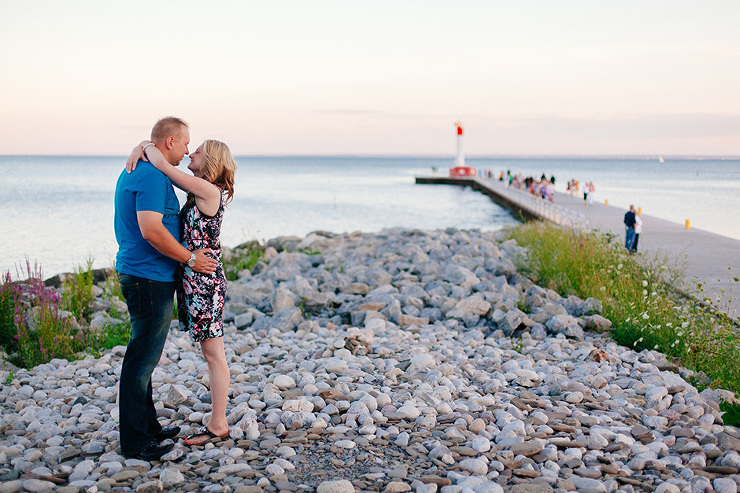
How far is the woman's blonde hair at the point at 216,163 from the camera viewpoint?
3.52 m

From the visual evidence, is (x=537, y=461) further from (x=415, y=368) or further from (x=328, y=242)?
(x=328, y=242)

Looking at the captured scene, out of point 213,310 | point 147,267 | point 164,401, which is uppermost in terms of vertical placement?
point 147,267

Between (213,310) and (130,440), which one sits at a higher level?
(213,310)

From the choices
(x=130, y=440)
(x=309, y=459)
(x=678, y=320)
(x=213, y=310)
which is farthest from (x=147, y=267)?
(x=678, y=320)

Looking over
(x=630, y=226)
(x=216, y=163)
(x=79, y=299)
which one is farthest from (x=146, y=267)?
(x=630, y=226)

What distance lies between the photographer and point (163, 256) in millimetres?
3459

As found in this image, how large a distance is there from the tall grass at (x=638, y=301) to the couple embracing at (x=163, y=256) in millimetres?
3952

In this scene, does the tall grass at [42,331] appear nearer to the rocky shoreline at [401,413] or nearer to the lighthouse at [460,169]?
Answer: the rocky shoreline at [401,413]

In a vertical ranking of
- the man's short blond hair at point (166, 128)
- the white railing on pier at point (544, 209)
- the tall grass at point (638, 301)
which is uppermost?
the man's short blond hair at point (166, 128)

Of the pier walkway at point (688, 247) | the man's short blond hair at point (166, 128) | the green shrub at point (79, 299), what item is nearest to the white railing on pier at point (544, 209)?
the pier walkway at point (688, 247)

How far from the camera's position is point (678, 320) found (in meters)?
6.29

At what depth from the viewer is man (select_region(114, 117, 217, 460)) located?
10.9ft

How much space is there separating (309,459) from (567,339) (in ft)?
12.3

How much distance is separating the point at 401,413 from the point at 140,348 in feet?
Answer: 5.71
